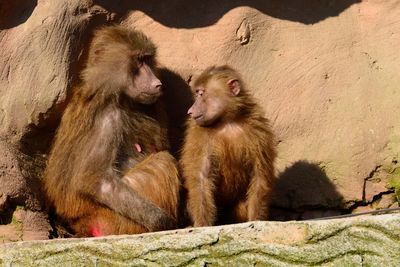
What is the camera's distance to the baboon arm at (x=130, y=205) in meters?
6.41

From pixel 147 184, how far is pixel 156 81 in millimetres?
744

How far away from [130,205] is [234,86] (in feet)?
3.62

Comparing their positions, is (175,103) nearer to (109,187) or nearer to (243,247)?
(109,187)

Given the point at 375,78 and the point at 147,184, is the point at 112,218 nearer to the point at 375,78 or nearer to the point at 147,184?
the point at 147,184

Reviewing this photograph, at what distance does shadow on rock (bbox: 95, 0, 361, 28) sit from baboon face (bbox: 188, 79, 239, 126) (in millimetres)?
837

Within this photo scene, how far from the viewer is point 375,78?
24.2 ft

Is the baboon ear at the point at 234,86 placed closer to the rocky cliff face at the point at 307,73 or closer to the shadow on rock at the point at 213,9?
the rocky cliff face at the point at 307,73

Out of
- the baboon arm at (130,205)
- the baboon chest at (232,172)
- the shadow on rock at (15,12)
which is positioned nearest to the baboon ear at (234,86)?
the baboon chest at (232,172)

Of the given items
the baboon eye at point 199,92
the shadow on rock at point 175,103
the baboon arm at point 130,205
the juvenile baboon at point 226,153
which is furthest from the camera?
the shadow on rock at point 175,103

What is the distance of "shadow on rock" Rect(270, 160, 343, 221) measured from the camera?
23.7ft

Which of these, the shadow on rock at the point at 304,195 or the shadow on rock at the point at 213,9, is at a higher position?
the shadow on rock at the point at 213,9

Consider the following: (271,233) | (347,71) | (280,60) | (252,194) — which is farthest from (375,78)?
(271,233)

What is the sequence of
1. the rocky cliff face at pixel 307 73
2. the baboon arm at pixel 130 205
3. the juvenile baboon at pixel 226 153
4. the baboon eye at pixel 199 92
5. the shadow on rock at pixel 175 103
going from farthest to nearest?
the shadow on rock at pixel 175 103 < the rocky cliff face at pixel 307 73 < the baboon eye at pixel 199 92 < the juvenile baboon at pixel 226 153 < the baboon arm at pixel 130 205

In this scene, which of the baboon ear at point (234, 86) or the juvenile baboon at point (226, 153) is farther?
the baboon ear at point (234, 86)
